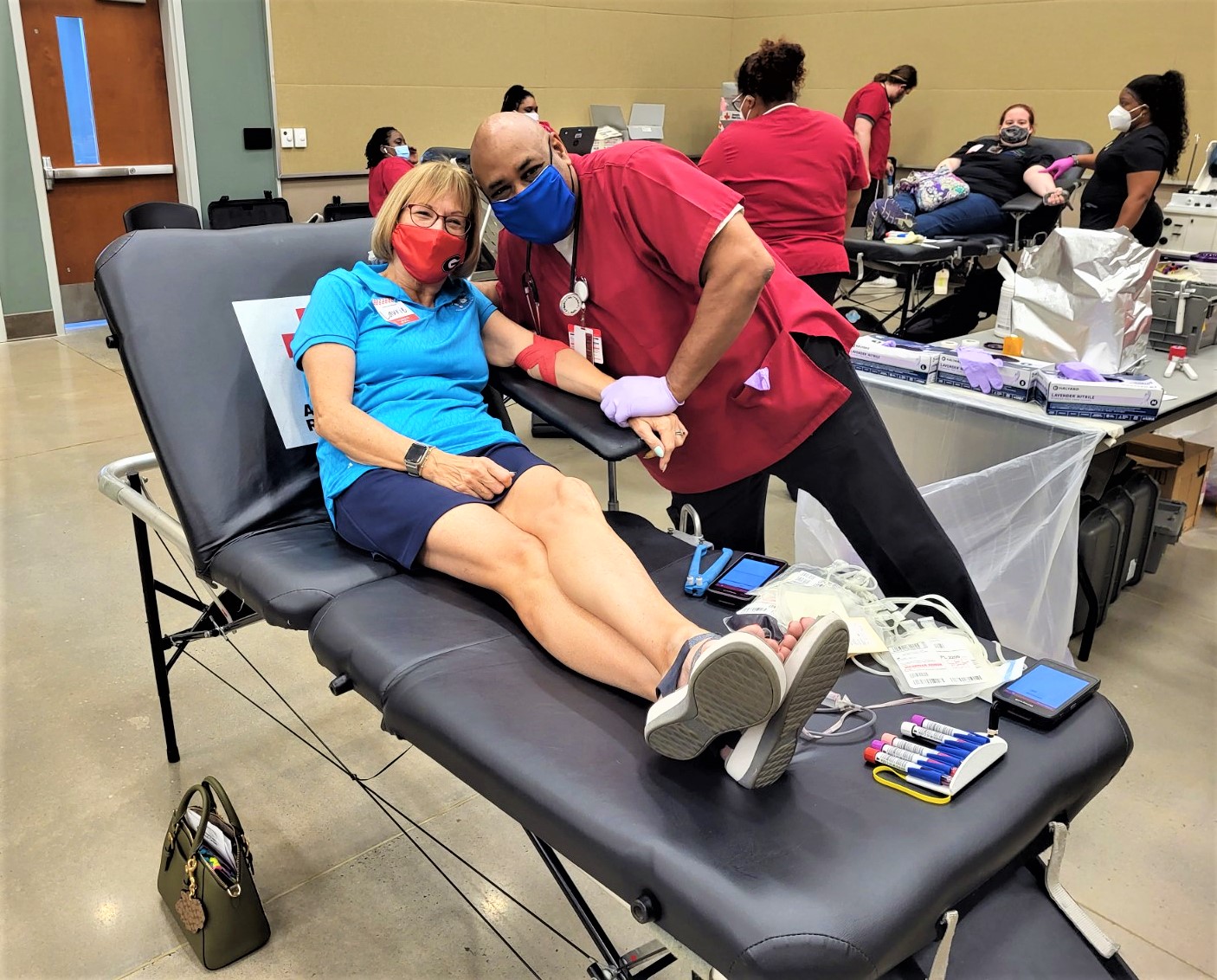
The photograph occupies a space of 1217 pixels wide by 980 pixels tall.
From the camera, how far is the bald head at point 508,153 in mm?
1667

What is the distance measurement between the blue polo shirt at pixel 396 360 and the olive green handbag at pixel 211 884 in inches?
21.9

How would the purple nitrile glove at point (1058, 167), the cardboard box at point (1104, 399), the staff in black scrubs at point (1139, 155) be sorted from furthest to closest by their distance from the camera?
the purple nitrile glove at point (1058, 167), the staff in black scrubs at point (1139, 155), the cardboard box at point (1104, 399)

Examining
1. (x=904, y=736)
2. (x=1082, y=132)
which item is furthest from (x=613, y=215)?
(x=1082, y=132)

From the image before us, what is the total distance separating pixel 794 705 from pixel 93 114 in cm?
587

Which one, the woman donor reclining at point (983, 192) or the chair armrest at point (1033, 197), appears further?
the chair armrest at point (1033, 197)

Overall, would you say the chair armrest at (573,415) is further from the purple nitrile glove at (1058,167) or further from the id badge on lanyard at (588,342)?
the purple nitrile glove at (1058,167)

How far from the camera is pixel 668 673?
4.02ft

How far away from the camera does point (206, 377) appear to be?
177 cm

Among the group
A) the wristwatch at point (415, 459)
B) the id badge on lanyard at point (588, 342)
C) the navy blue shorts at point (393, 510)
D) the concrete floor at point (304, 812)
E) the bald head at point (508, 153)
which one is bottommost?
the concrete floor at point (304, 812)

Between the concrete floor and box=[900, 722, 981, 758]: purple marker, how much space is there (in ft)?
2.21

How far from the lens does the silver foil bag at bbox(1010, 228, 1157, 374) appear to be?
7.88 ft

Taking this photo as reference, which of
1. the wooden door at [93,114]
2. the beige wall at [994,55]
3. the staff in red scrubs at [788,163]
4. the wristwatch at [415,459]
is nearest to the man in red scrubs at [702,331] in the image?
the wristwatch at [415,459]

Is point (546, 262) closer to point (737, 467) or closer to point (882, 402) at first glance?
point (737, 467)

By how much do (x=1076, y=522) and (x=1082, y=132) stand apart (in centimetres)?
543
